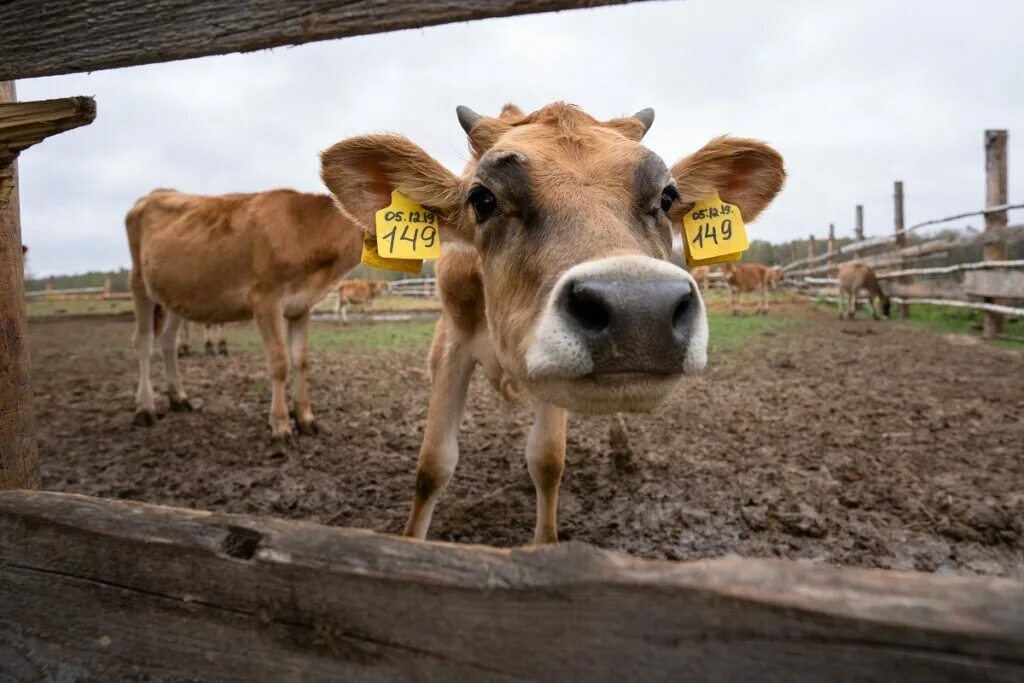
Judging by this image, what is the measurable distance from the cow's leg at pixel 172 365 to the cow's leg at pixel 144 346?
0.15m

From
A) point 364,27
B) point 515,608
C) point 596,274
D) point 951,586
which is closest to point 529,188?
point 596,274

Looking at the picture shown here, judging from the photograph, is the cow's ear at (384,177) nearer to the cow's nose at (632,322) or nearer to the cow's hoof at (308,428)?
the cow's nose at (632,322)

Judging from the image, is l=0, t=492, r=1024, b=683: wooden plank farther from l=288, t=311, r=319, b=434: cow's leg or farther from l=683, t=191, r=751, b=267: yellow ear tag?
l=288, t=311, r=319, b=434: cow's leg

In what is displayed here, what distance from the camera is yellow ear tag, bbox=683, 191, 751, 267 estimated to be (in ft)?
8.86

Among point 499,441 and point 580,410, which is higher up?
point 580,410

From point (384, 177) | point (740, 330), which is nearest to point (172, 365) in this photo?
point (384, 177)

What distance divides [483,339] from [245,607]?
198 centimetres

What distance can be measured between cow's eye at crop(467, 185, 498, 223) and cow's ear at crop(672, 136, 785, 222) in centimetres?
93

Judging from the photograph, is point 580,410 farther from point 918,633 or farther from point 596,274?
point 918,633

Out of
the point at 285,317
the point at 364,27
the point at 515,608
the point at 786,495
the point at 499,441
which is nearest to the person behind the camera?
the point at 515,608

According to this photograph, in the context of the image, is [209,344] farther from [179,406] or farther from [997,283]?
[997,283]

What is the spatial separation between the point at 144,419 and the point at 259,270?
191cm

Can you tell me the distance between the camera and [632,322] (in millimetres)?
1500

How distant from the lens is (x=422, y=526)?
3.06 m
